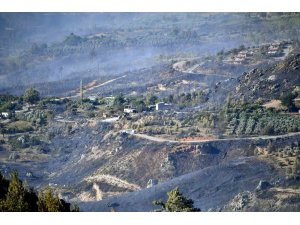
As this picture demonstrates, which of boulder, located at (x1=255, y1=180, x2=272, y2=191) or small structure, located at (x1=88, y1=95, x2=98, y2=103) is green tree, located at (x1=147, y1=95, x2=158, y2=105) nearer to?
small structure, located at (x1=88, y1=95, x2=98, y2=103)

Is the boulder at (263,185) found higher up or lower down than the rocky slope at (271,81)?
lower down

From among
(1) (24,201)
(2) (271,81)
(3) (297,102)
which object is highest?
(2) (271,81)

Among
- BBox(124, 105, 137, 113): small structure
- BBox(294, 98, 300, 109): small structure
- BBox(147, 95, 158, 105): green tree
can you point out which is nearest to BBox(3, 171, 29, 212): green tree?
BBox(124, 105, 137, 113): small structure

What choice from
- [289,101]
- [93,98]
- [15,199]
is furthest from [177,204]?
[289,101]

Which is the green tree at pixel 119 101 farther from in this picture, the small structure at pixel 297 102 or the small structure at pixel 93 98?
the small structure at pixel 297 102

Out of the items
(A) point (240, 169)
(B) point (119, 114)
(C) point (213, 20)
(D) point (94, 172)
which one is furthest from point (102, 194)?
(C) point (213, 20)

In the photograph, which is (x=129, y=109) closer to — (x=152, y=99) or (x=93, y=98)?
(x=152, y=99)

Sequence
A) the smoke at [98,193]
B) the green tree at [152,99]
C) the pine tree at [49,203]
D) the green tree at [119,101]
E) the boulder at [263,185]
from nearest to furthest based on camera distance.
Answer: the pine tree at [49,203] < the boulder at [263,185] < the smoke at [98,193] < the green tree at [119,101] < the green tree at [152,99]

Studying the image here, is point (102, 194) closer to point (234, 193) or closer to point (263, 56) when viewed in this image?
point (234, 193)

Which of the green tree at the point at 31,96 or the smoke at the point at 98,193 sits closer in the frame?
the smoke at the point at 98,193

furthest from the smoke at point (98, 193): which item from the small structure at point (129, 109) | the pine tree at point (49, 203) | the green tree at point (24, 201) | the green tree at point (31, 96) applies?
the green tree at point (31, 96)

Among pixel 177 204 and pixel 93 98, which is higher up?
pixel 93 98

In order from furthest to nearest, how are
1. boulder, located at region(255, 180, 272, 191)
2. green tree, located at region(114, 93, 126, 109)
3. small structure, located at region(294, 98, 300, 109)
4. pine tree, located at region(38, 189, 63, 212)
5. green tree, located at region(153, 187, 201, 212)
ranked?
green tree, located at region(114, 93, 126, 109)
small structure, located at region(294, 98, 300, 109)
boulder, located at region(255, 180, 272, 191)
green tree, located at region(153, 187, 201, 212)
pine tree, located at region(38, 189, 63, 212)
